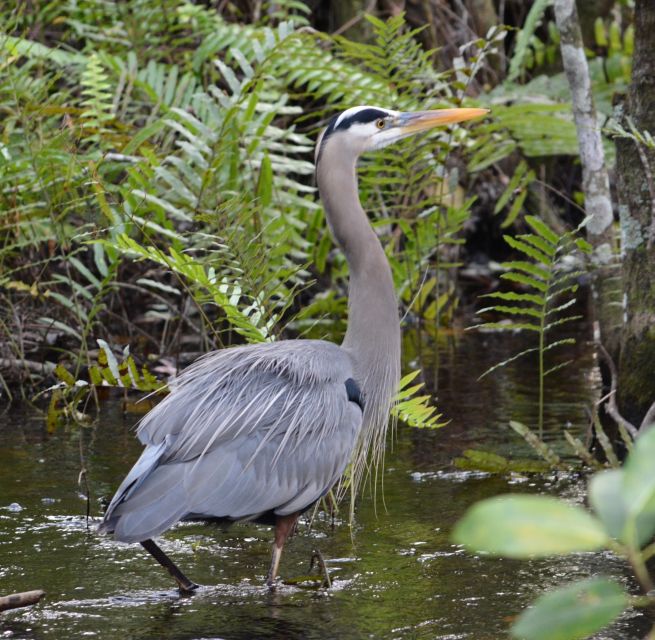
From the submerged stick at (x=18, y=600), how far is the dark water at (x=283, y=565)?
187mm

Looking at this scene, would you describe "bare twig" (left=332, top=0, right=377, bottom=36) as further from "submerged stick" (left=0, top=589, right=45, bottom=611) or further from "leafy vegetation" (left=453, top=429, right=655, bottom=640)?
"leafy vegetation" (left=453, top=429, right=655, bottom=640)

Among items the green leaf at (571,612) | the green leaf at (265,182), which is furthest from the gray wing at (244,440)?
the green leaf at (571,612)

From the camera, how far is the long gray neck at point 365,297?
14.7 ft

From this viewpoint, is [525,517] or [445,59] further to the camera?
[445,59]

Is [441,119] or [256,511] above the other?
[441,119]

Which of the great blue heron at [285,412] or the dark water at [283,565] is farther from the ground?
the great blue heron at [285,412]

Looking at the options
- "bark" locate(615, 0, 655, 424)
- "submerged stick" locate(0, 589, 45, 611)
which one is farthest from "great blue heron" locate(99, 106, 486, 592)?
"bark" locate(615, 0, 655, 424)

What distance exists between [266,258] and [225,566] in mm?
1484

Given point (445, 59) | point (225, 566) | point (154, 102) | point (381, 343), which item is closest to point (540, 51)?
point (445, 59)

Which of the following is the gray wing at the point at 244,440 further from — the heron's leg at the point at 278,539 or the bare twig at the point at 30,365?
the bare twig at the point at 30,365

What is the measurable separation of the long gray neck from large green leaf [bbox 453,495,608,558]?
11.7ft

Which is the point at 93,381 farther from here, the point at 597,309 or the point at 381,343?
the point at 597,309

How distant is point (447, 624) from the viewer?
354 centimetres

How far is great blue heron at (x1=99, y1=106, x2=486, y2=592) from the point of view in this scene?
3807 mm
